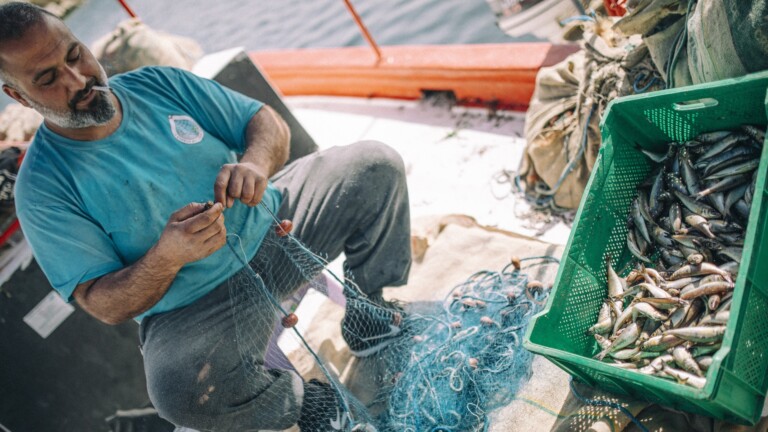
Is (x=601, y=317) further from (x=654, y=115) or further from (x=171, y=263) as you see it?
(x=171, y=263)

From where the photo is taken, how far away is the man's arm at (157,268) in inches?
83.9

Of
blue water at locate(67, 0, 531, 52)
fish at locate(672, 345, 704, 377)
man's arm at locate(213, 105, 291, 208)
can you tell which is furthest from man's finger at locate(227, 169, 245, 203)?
blue water at locate(67, 0, 531, 52)

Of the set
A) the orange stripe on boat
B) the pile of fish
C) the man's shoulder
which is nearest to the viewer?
the pile of fish

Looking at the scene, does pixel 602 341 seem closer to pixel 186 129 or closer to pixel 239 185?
pixel 239 185

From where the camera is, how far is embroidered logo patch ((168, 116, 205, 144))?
2.62m

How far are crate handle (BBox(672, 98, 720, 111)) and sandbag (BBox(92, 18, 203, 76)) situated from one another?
402 centimetres

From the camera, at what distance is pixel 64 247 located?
2258mm

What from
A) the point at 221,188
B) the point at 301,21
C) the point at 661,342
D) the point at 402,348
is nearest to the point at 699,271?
the point at 661,342

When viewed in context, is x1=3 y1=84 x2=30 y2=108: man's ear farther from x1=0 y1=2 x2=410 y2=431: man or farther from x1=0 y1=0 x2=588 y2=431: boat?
x1=0 y1=0 x2=588 y2=431: boat

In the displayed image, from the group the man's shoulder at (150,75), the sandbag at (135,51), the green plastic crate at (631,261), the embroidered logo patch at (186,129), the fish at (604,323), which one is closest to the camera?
the green plastic crate at (631,261)

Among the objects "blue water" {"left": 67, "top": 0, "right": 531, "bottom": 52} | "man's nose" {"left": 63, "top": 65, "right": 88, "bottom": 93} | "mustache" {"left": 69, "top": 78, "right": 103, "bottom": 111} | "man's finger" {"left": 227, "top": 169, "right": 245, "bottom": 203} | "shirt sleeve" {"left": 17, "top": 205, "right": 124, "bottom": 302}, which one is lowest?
"blue water" {"left": 67, "top": 0, "right": 531, "bottom": 52}

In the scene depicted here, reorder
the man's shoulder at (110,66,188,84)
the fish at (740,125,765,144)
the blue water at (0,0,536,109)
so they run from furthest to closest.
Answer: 1. the blue water at (0,0,536,109)
2. the man's shoulder at (110,66,188,84)
3. the fish at (740,125,765,144)

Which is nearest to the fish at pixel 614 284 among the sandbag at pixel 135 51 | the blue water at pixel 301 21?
the sandbag at pixel 135 51

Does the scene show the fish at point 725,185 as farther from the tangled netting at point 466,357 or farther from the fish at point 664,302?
the tangled netting at point 466,357
